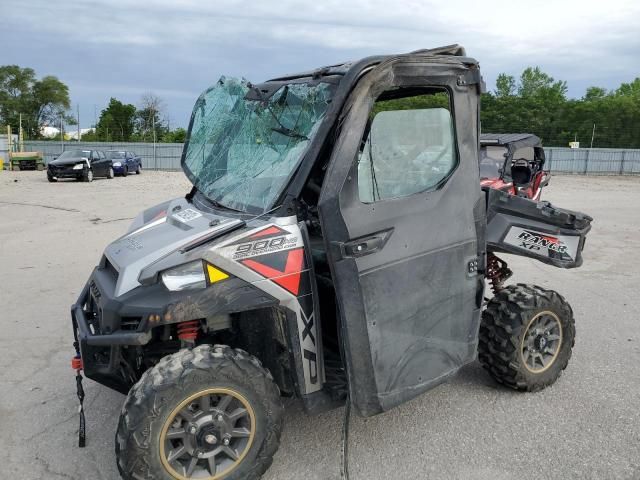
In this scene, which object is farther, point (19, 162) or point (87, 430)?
point (19, 162)

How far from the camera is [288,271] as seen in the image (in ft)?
9.68

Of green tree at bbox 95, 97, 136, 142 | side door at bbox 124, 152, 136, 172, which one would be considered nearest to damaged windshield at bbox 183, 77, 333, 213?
side door at bbox 124, 152, 136, 172

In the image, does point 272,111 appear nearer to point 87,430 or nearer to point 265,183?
point 265,183

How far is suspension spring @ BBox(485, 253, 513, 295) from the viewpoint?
4.50 metres

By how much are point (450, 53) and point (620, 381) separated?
9.29ft

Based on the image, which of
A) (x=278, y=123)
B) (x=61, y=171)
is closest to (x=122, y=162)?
(x=61, y=171)

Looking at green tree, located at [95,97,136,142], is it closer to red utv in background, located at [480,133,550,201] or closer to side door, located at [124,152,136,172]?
side door, located at [124,152,136,172]

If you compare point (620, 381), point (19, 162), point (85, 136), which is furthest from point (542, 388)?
point (85, 136)

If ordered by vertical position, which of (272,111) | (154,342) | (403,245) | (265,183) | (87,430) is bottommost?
(87,430)

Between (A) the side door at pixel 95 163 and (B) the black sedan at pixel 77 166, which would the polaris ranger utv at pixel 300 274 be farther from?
(A) the side door at pixel 95 163

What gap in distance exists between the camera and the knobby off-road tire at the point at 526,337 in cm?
398

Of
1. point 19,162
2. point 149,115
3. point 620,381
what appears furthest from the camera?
point 149,115

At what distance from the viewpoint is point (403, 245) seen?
312cm

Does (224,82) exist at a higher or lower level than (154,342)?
higher
